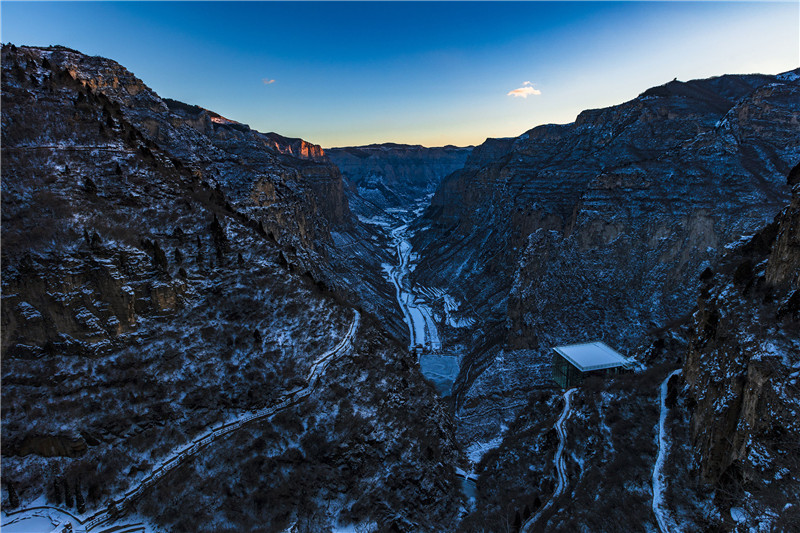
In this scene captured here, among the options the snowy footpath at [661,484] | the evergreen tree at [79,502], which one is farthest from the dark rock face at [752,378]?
the evergreen tree at [79,502]

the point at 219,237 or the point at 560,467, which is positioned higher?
the point at 219,237

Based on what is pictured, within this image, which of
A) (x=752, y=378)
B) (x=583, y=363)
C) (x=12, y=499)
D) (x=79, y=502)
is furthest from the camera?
(x=583, y=363)

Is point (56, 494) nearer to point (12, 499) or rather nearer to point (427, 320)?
point (12, 499)

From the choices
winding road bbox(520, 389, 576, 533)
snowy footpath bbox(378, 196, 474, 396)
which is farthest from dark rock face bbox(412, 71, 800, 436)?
winding road bbox(520, 389, 576, 533)

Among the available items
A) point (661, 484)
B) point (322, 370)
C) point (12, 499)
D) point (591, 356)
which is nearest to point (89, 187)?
point (12, 499)

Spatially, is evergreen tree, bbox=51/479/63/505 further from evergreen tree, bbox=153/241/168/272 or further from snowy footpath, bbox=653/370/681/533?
snowy footpath, bbox=653/370/681/533

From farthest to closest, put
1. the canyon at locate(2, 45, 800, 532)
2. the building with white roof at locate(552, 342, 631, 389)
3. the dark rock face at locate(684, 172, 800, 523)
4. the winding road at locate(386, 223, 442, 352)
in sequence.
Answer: the winding road at locate(386, 223, 442, 352), the building with white roof at locate(552, 342, 631, 389), the canyon at locate(2, 45, 800, 532), the dark rock face at locate(684, 172, 800, 523)
